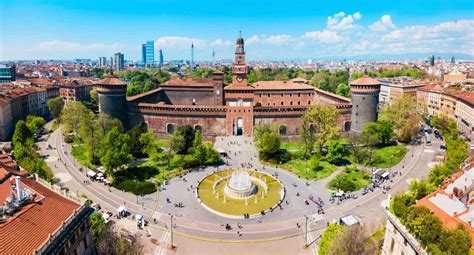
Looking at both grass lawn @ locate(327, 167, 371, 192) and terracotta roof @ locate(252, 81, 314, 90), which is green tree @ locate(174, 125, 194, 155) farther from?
terracotta roof @ locate(252, 81, 314, 90)

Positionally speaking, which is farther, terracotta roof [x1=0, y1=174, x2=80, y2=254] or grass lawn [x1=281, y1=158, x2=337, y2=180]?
grass lawn [x1=281, y1=158, x2=337, y2=180]

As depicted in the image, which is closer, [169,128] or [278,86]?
[169,128]

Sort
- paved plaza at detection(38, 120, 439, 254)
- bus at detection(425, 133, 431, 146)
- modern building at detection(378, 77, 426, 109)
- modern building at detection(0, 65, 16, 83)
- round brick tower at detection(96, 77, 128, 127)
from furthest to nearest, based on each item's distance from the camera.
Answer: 1. modern building at detection(0, 65, 16, 83)
2. modern building at detection(378, 77, 426, 109)
3. round brick tower at detection(96, 77, 128, 127)
4. bus at detection(425, 133, 431, 146)
5. paved plaza at detection(38, 120, 439, 254)

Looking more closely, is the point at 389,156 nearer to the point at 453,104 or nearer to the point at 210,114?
the point at 210,114

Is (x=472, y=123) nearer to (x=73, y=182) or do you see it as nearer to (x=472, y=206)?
(x=472, y=206)

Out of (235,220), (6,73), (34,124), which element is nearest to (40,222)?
(235,220)

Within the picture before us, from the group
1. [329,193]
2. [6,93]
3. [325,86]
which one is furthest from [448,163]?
[6,93]

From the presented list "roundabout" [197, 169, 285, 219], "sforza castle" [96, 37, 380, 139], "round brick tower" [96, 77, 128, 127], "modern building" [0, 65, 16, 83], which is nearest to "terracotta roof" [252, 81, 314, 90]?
"sforza castle" [96, 37, 380, 139]
